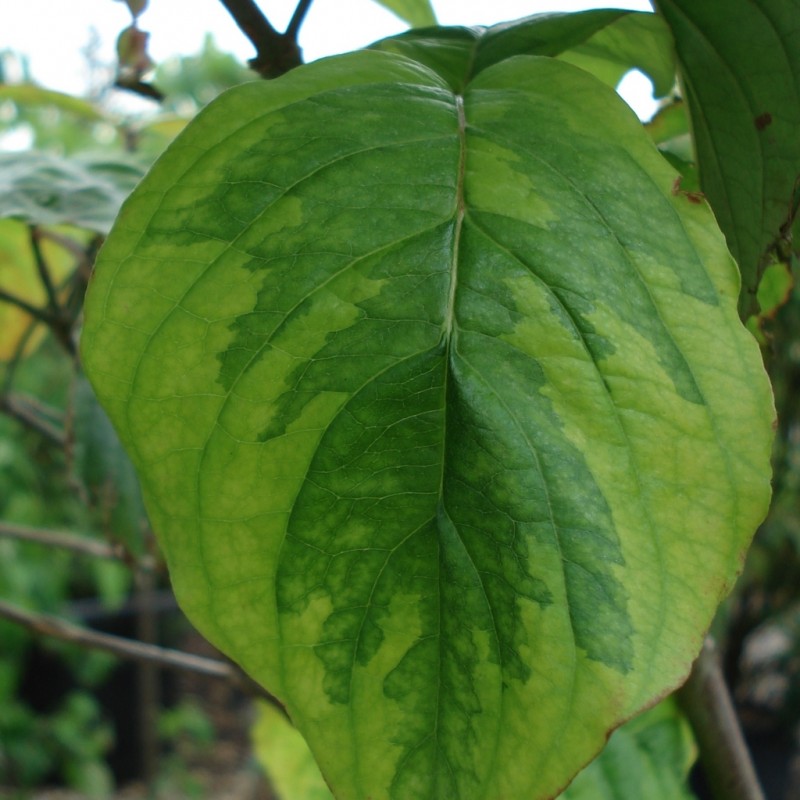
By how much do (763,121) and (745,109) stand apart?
10 mm

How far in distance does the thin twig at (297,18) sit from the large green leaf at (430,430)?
13 cm

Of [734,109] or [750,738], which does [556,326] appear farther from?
[750,738]

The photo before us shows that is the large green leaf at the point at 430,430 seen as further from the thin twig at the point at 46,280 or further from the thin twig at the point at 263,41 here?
the thin twig at the point at 46,280

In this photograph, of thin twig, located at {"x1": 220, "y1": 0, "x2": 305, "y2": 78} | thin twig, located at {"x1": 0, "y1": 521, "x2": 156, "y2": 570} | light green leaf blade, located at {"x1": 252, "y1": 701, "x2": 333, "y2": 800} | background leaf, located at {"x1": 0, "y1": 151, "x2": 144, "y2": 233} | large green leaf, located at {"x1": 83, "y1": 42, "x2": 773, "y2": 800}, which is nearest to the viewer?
large green leaf, located at {"x1": 83, "y1": 42, "x2": 773, "y2": 800}

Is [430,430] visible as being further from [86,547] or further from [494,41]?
[86,547]

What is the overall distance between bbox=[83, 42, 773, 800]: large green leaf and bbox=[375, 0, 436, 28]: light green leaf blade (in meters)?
0.29

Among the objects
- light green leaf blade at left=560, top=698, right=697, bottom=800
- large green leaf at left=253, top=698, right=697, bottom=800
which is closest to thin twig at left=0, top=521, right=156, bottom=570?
large green leaf at left=253, top=698, right=697, bottom=800

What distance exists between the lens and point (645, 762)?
21.0 inches

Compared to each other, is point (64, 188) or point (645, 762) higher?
point (64, 188)

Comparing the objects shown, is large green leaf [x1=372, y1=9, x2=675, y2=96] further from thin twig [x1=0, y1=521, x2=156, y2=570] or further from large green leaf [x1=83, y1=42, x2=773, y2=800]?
thin twig [x1=0, y1=521, x2=156, y2=570]

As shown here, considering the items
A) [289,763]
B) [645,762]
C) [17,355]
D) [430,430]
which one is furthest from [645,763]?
[17,355]

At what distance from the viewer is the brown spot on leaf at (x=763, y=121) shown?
33 centimetres

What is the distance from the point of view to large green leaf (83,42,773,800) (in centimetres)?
28

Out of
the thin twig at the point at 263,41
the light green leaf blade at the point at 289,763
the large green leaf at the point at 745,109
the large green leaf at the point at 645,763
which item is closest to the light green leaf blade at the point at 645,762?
the large green leaf at the point at 645,763
